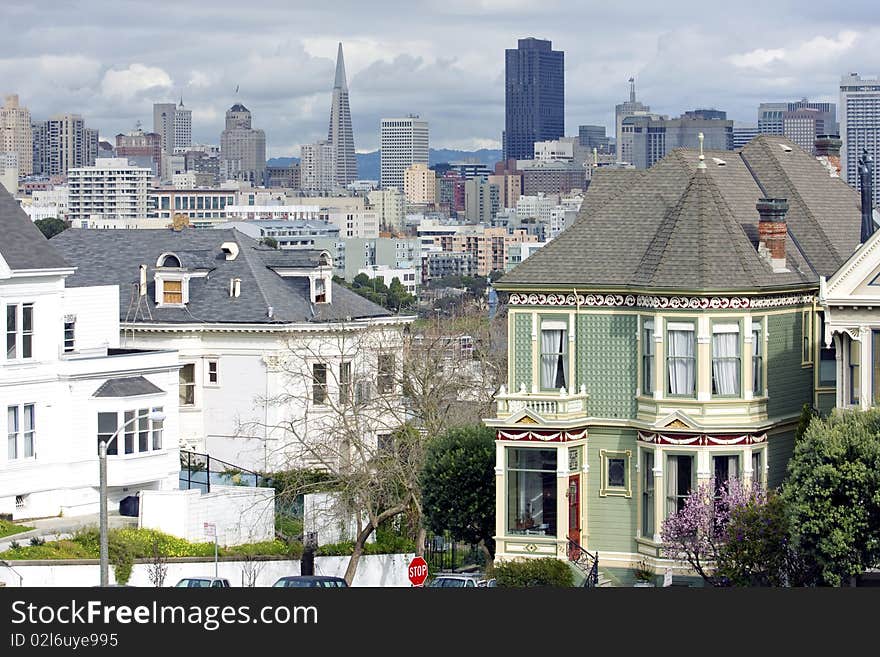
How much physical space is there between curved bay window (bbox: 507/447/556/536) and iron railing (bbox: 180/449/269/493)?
17.7 m

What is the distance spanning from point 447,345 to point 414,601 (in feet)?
96.9

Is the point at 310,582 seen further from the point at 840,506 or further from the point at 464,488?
the point at 840,506

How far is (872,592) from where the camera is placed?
37250 mm

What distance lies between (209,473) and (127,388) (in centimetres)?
621

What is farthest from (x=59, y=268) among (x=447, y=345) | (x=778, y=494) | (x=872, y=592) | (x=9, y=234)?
(x=872, y=592)

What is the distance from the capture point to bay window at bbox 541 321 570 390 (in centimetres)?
4469

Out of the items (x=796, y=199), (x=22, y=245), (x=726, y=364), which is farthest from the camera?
(x=22, y=245)

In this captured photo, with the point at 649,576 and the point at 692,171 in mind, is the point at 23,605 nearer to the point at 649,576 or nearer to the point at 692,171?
the point at 649,576

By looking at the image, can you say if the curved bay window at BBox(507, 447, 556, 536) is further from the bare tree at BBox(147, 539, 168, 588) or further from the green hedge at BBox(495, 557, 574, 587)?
the bare tree at BBox(147, 539, 168, 588)

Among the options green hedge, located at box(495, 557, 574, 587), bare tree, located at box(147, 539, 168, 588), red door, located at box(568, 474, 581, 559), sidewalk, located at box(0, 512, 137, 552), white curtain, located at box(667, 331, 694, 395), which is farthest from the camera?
sidewalk, located at box(0, 512, 137, 552)

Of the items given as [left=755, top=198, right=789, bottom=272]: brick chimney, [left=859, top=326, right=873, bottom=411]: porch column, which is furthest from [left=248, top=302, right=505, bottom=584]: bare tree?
[left=859, top=326, right=873, bottom=411]: porch column

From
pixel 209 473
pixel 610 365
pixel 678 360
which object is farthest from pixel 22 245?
pixel 678 360

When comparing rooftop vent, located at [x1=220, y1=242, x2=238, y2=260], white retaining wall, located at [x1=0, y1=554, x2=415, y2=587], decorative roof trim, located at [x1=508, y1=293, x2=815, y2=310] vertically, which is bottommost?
white retaining wall, located at [x1=0, y1=554, x2=415, y2=587]

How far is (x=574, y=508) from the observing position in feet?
144
